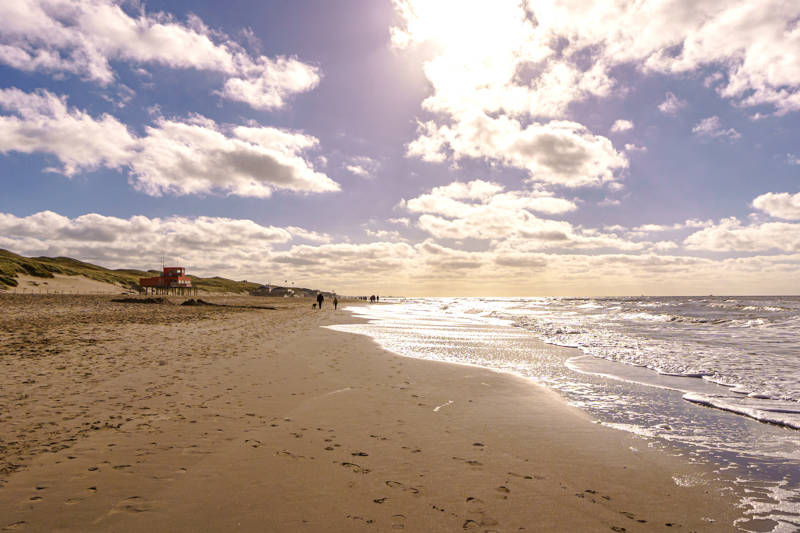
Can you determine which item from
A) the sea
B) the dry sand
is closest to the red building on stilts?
the sea

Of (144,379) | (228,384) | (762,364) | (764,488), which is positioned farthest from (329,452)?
(762,364)

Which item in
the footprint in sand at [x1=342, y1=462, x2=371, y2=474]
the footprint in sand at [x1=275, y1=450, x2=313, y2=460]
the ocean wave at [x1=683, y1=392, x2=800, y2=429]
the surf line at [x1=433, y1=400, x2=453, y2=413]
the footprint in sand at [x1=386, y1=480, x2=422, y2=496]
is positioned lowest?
the surf line at [x1=433, y1=400, x2=453, y2=413]

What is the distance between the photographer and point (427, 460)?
5.68 metres

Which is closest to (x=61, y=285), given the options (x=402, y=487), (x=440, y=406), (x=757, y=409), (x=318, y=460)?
(x=440, y=406)

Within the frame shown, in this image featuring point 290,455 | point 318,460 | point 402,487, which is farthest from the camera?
point 290,455

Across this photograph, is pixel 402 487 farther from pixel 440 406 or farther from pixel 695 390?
pixel 695 390

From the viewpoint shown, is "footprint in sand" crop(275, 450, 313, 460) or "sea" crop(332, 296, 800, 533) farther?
"footprint in sand" crop(275, 450, 313, 460)

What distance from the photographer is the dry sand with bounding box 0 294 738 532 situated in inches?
164

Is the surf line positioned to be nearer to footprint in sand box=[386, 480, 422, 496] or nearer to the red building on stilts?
footprint in sand box=[386, 480, 422, 496]

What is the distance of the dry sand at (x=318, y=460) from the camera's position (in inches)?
164

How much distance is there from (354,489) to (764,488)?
5.44 metres

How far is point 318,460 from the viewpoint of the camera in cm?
557

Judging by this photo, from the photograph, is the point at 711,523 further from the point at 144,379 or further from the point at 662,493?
the point at 144,379

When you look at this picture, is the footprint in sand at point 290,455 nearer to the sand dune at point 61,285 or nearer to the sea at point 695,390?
the sea at point 695,390
